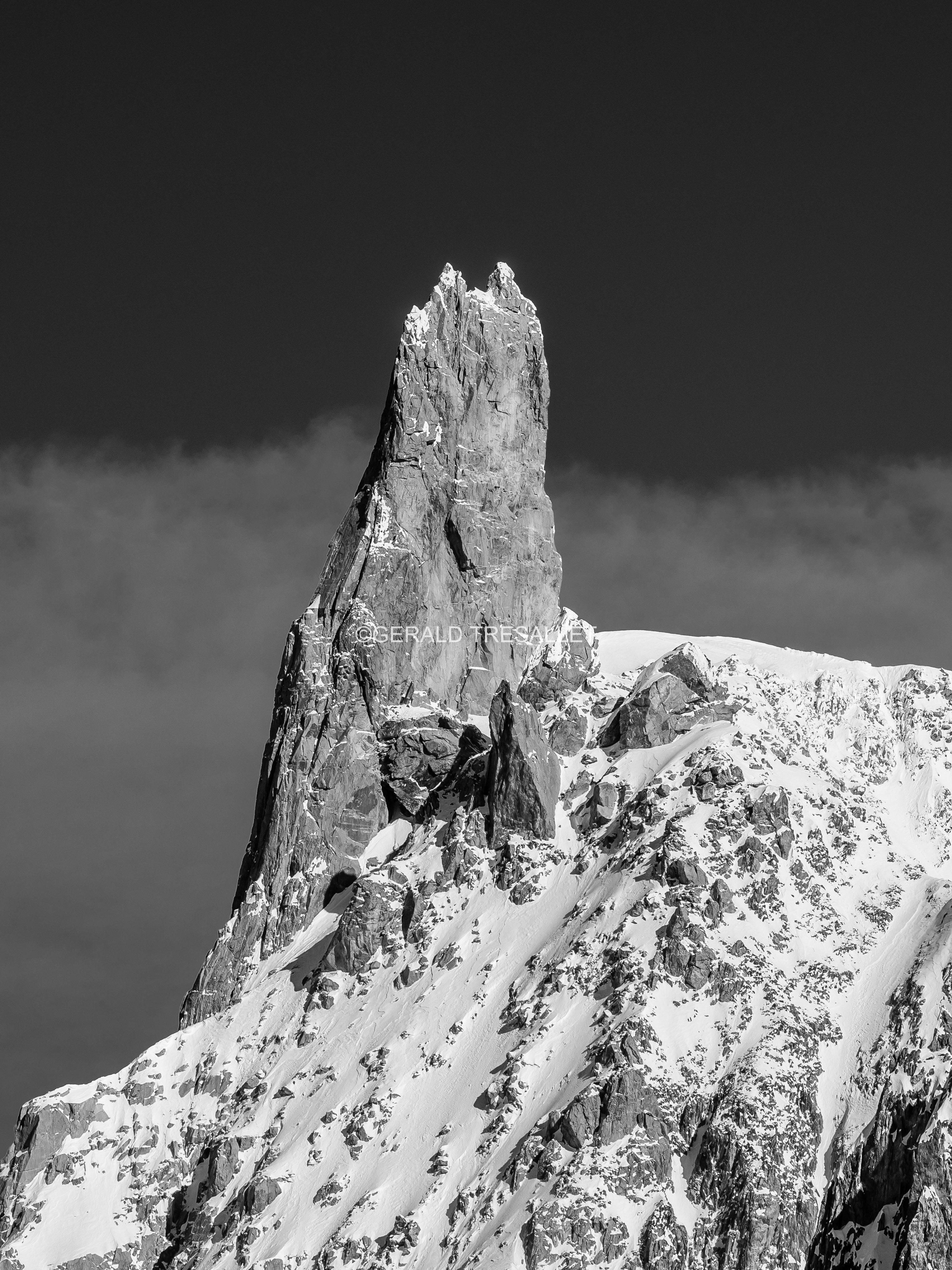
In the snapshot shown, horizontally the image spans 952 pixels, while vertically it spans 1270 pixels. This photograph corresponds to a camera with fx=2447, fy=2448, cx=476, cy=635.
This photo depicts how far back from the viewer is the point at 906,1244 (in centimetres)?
19412

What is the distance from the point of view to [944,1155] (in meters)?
198

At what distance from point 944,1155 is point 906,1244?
8290 mm
